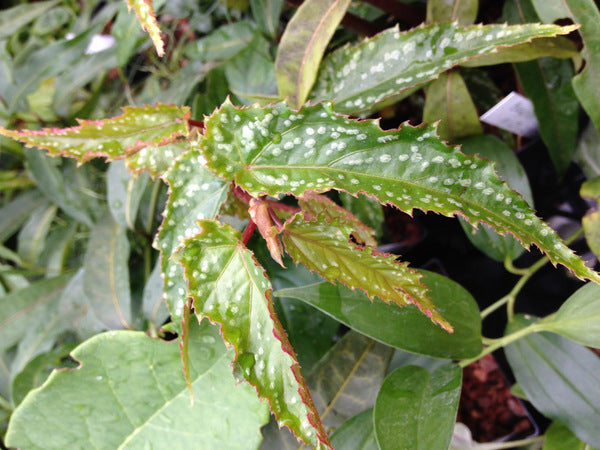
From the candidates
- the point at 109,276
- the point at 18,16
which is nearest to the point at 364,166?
the point at 109,276

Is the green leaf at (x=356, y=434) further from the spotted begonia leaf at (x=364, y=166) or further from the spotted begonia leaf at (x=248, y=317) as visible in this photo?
the spotted begonia leaf at (x=364, y=166)

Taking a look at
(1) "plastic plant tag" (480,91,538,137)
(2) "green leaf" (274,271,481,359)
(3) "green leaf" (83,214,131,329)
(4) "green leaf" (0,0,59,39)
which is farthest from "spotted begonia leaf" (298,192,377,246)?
(4) "green leaf" (0,0,59,39)

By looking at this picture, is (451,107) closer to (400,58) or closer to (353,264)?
(400,58)

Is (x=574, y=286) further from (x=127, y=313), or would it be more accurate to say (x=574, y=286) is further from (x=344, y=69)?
(x=127, y=313)

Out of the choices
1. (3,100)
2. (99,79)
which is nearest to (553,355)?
(99,79)

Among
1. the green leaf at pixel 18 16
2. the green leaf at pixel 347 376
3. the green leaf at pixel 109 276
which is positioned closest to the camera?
the green leaf at pixel 347 376

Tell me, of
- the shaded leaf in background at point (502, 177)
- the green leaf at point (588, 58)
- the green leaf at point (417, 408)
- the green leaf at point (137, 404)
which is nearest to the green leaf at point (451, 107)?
the shaded leaf in background at point (502, 177)
